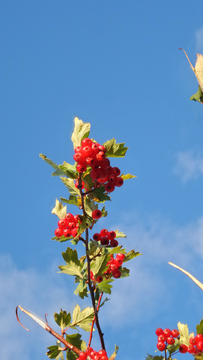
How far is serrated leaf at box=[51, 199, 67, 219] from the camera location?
162 inches

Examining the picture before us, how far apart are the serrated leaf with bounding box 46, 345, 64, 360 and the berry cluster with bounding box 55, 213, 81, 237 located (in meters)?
1.25

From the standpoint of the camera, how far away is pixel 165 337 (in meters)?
4.38

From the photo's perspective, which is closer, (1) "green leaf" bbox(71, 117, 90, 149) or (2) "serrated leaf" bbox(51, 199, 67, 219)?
(1) "green leaf" bbox(71, 117, 90, 149)

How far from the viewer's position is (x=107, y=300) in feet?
12.8

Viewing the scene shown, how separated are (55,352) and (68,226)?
1421 mm

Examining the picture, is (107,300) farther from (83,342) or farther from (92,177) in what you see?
(92,177)

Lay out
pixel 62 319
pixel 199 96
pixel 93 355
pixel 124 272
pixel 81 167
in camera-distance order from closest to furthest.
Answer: pixel 93 355
pixel 81 167
pixel 62 319
pixel 124 272
pixel 199 96

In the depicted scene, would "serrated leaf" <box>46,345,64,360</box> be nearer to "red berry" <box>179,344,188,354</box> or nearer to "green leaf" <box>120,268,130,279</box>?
"green leaf" <box>120,268,130,279</box>

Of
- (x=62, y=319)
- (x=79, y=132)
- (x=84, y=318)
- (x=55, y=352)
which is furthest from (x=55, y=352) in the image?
(x=79, y=132)

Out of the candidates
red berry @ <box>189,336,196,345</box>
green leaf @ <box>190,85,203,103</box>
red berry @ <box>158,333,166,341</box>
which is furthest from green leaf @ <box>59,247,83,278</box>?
green leaf @ <box>190,85,203,103</box>

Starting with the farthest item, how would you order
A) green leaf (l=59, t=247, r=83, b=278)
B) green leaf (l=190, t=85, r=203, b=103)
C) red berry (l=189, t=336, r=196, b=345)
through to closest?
green leaf (l=190, t=85, r=203, b=103), red berry (l=189, t=336, r=196, b=345), green leaf (l=59, t=247, r=83, b=278)

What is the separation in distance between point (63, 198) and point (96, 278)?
103 cm

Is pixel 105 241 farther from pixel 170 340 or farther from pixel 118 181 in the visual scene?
Answer: pixel 170 340

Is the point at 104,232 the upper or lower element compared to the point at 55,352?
upper
